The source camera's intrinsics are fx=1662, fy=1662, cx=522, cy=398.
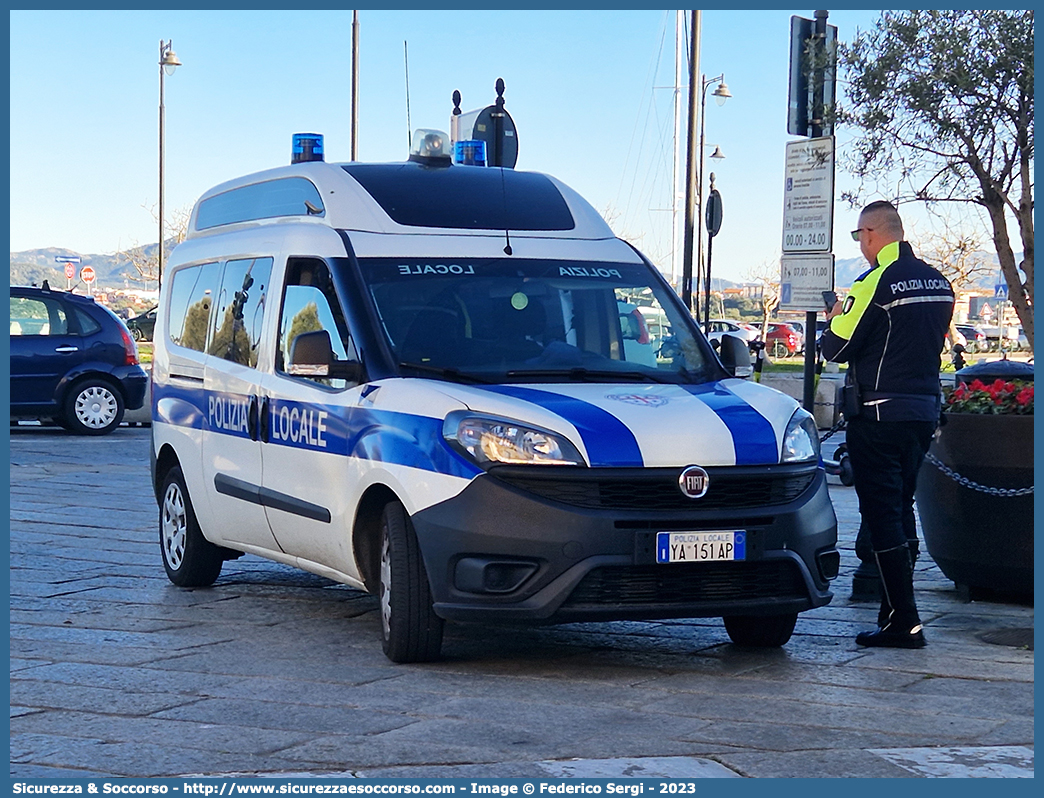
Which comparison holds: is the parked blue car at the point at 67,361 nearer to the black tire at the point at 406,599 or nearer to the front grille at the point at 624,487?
the black tire at the point at 406,599

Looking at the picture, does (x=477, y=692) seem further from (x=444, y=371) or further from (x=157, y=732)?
(x=444, y=371)

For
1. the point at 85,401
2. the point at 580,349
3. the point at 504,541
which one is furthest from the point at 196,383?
the point at 85,401

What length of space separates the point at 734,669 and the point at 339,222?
257 cm

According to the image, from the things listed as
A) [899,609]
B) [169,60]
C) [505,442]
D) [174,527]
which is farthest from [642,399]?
[169,60]

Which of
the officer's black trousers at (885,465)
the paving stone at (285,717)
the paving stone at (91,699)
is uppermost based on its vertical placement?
the officer's black trousers at (885,465)

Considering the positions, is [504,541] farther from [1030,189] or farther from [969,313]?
[969,313]

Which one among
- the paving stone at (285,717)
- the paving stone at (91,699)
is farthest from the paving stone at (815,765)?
the paving stone at (91,699)

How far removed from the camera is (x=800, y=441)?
640 centimetres

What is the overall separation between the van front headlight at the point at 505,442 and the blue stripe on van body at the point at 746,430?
2.05ft

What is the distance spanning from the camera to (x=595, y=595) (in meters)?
6.00

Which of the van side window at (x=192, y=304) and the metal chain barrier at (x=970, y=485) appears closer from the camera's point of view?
the metal chain barrier at (x=970, y=485)

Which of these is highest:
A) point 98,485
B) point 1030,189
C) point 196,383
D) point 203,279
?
point 1030,189

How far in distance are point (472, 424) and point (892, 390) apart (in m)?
1.89

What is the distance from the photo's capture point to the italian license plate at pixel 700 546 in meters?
5.98
